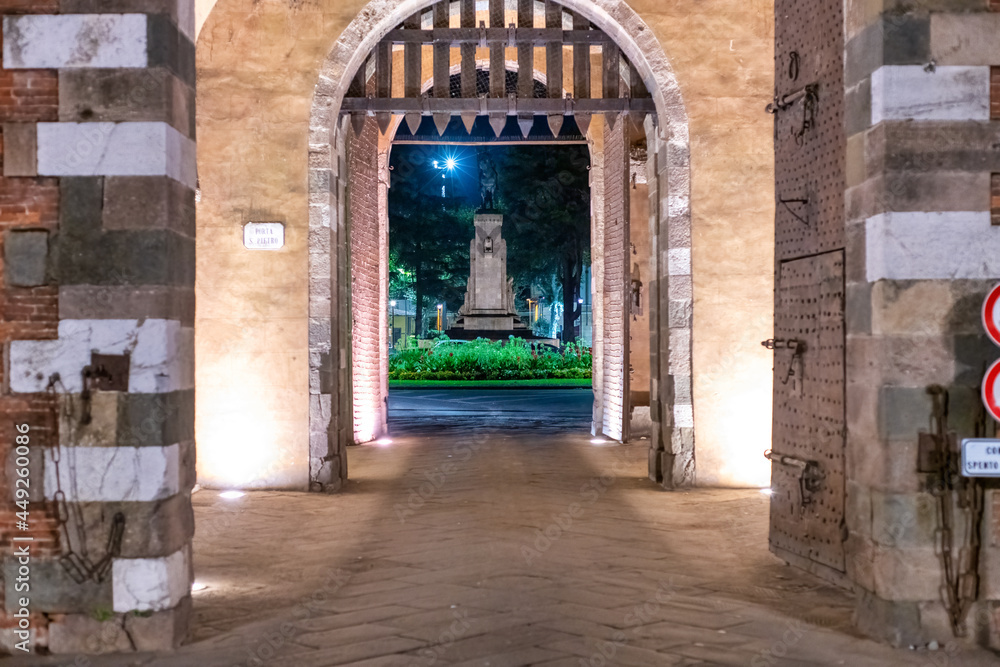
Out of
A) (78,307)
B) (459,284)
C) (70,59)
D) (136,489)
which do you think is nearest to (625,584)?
(136,489)

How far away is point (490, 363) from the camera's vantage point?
878 inches

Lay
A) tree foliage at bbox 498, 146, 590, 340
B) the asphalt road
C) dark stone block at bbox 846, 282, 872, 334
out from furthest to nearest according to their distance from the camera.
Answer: tree foliage at bbox 498, 146, 590, 340 < the asphalt road < dark stone block at bbox 846, 282, 872, 334

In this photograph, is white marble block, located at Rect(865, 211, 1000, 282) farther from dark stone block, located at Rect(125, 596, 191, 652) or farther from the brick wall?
the brick wall

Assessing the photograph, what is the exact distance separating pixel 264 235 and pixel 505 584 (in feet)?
14.8

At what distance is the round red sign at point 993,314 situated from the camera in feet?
12.1

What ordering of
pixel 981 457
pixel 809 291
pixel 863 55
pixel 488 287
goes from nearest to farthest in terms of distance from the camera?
pixel 981 457 → pixel 863 55 → pixel 809 291 → pixel 488 287

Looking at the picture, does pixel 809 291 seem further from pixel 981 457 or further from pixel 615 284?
pixel 615 284

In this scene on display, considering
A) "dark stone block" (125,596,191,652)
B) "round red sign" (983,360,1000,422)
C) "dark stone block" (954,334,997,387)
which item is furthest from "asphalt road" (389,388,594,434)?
"round red sign" (983,360,1000,422)

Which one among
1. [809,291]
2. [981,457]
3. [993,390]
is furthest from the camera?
[809,291]

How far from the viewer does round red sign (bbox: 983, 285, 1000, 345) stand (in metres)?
3.68

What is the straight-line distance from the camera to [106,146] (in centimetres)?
388

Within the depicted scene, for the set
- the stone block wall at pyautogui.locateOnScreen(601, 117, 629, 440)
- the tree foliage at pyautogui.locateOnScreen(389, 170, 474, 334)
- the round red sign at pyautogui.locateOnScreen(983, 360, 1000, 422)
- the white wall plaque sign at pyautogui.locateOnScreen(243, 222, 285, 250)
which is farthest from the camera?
the tree foliage at pyautogui.locateOnScreen(389, 170, 474, 334)

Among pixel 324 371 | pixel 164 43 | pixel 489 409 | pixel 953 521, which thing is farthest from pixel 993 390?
pixel 489 409

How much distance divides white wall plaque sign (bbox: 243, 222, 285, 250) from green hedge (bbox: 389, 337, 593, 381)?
14.6 meters
